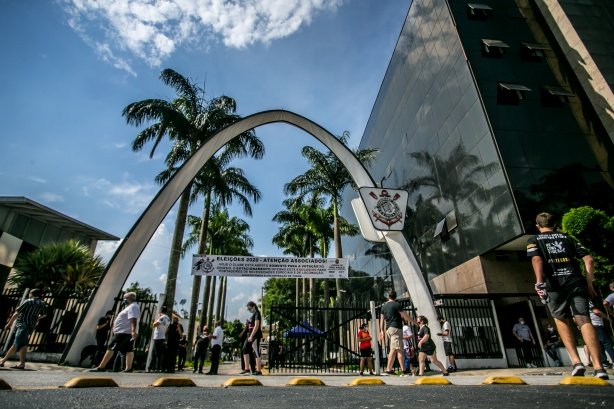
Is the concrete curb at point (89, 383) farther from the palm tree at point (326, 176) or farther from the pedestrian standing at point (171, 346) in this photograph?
the palm tree at point (326, 176)

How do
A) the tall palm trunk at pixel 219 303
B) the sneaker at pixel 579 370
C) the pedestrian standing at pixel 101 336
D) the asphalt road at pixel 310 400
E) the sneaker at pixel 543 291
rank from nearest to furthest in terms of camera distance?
the asphalt road at pixel 310 400
the sneaker at pixel 579 370
the sneaker at pixel 543 291
the pedestrian standing at pixel 101 336
the tall palm trunk at pixel 219 303

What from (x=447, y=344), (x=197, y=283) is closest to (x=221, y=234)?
(x=197, y=283)

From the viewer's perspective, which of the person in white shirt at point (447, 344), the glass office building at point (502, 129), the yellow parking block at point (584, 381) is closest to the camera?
the yellow parking block at point (584, 381)

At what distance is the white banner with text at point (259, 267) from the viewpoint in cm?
1209

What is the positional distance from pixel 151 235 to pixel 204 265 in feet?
7.08

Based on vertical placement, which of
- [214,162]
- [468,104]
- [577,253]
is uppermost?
[468,104]

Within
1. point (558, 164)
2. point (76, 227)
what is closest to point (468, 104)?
point (558, 164)

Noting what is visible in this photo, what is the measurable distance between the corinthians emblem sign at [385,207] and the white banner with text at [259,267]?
2.70 meters

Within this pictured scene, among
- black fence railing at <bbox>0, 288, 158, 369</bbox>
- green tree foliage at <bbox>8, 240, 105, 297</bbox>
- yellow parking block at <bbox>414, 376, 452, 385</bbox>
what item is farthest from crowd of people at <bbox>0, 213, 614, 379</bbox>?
green tree foliage at <bbox>8, 240, 105, 297</bbox>

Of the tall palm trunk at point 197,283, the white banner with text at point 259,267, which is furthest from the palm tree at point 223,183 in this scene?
the white banner with text at point 259,267

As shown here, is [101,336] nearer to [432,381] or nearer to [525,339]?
[432,381]

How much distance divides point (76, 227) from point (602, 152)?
3638 cm

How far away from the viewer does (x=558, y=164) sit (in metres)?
14.2

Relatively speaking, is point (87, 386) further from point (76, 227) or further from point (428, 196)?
point (76, 227)
